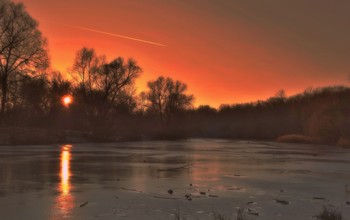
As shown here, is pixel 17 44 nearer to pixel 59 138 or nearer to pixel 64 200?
pixel 59 138

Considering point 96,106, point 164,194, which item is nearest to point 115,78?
point 96,106

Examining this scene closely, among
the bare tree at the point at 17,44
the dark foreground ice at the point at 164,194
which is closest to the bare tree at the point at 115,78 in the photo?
the bare tree at the point at 17,44

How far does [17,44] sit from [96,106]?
19.9 m

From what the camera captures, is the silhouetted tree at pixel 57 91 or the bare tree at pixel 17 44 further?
the silhouetted tree at pixel 57 91

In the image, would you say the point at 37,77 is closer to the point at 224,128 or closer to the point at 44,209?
the point at 44,209

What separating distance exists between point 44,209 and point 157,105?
94833 millimetres

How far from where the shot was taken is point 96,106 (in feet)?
208

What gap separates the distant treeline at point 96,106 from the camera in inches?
1791

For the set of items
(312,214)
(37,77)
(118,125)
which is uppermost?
(37,77)

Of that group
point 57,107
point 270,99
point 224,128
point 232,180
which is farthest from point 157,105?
point 232,180

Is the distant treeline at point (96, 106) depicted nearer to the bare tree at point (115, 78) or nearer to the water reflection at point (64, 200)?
the bare tree at point (115, 78)

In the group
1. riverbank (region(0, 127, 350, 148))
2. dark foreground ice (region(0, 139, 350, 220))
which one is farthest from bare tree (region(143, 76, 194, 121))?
dark foreground ice (region(0, 139, 350, 220))

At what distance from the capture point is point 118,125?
217ft

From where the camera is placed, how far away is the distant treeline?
4550 cm
